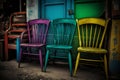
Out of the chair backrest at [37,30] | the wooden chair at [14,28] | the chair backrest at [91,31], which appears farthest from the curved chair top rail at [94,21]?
the wooden chair at [14,28]

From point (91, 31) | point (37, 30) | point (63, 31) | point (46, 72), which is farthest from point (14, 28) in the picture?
point (91, 31)

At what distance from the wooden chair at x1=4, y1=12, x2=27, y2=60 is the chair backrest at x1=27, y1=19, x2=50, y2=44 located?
35 centimetres

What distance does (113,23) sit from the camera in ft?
8.30

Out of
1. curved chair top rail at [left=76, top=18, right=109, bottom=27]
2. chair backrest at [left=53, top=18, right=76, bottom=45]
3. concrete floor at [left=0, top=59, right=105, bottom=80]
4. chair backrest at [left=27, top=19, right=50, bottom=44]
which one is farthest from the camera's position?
chair backrest at [left=27, top=19, right=50, bottom=44]

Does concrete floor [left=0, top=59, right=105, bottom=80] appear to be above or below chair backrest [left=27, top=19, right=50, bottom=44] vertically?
below

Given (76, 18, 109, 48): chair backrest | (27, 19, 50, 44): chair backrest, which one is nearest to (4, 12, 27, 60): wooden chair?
(27, 19, 50, 44): chair backrest

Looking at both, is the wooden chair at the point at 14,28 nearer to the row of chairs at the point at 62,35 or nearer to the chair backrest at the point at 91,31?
the row of chairs at the point at 62,35

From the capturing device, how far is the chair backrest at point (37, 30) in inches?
129

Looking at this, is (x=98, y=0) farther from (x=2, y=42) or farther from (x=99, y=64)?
(x=2, y=42)

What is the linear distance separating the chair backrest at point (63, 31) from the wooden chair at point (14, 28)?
87cm

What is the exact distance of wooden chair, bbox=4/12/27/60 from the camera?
11.7 ft

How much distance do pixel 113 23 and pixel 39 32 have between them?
1584 millimetres

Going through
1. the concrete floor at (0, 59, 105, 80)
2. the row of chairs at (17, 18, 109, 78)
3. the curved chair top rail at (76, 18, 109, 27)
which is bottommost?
the concrete floor at (0, 59, 105, 80)

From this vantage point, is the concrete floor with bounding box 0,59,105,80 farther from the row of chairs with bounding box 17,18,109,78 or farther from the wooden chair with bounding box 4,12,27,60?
the wooden chair with bounding box 4,12,27,60
